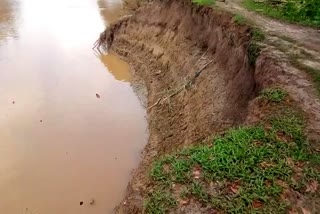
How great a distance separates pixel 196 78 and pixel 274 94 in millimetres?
4119

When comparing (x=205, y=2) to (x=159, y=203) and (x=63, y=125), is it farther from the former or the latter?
(x=159, y=203)

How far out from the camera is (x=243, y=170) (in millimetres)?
5352

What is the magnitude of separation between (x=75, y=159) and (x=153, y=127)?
255 centimetres

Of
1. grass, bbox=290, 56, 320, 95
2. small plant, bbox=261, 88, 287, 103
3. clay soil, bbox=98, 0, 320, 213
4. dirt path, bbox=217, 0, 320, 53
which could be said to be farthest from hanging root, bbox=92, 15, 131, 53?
small plant, bbox=261, 88, 287, 103

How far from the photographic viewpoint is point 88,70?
15.4m

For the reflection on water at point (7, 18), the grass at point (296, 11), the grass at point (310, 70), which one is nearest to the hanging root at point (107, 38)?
the reflection on water at point (7, 18)

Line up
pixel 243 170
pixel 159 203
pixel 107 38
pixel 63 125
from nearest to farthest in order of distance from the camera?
pixel 159 203 < pixel 243 170 < pixel 63 125 < pixel 107 38

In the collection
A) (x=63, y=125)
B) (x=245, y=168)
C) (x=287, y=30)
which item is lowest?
(x=63, y=125)

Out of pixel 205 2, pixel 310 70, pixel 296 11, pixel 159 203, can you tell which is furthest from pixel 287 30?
pixel 159 203

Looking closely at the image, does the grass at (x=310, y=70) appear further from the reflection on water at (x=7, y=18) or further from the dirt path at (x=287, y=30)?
the reflection on water at (x=7, y=18)

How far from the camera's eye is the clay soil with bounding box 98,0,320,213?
7.20 meters

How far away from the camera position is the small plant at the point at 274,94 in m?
6.74

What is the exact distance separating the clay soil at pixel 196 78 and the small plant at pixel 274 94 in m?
0.21

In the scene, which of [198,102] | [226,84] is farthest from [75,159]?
[226,84]
